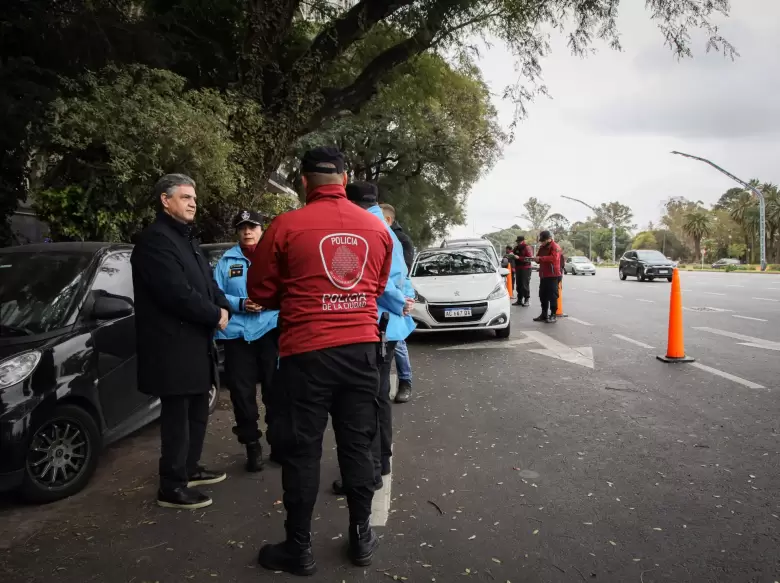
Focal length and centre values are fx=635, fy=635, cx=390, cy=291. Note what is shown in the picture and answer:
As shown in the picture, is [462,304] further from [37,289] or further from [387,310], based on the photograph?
[37,289]

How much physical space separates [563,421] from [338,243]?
338 cm

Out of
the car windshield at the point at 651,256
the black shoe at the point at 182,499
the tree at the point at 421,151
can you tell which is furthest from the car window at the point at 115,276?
the car windshield at the point at 651,256

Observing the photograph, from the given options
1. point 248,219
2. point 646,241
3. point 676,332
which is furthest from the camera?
point 646,241

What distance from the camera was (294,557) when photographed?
3.01 m

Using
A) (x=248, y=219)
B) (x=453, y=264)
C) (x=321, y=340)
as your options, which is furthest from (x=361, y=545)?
(x=453, y=264)

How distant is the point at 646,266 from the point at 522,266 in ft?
55.4

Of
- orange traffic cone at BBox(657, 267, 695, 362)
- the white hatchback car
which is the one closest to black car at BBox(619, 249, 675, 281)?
the white hatchback car

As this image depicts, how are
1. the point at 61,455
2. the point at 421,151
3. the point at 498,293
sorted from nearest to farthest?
the point at 61,455 → the point at 498,293 → the point at 421,151

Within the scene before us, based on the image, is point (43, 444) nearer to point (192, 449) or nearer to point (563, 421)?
point (192, 449)

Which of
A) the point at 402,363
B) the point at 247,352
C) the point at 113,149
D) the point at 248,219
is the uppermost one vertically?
the point at 113,149

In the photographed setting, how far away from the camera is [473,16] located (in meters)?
14.0

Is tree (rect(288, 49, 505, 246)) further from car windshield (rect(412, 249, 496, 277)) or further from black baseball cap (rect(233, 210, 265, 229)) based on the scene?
black baseball cap (rect(233, 210, 265, 229))

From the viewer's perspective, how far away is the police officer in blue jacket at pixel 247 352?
4492 millimetres

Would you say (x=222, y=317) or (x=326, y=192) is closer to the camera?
(x=326, y=192)
